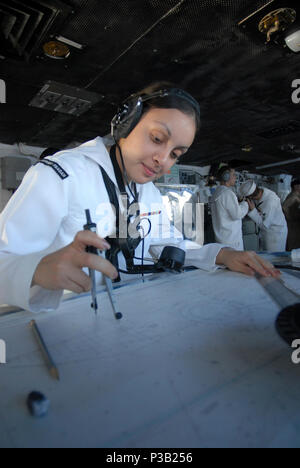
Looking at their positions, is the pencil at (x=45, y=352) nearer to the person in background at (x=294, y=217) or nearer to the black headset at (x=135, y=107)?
the black headset at (x=135, y=107)

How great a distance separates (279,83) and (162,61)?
1.14 meters

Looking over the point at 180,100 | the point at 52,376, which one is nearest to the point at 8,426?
the point at 52,376

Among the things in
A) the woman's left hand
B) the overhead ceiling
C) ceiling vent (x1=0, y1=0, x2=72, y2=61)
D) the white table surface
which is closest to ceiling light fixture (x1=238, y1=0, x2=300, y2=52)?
the overhead ceiling

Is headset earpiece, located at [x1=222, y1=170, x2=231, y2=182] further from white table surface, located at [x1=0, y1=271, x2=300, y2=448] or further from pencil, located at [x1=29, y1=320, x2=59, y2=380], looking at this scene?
pencil, located at [x1=29, y1=320, x2=59, y2=380]

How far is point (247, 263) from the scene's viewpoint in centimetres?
94

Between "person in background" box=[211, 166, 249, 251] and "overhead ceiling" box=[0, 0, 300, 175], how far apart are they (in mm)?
729

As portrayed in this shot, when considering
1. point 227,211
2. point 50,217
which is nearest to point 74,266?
point 50,217

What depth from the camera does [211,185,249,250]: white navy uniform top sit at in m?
3.17

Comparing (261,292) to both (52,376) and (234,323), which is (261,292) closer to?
(234,323)

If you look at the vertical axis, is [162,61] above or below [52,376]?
above

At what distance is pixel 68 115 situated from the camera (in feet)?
9.78

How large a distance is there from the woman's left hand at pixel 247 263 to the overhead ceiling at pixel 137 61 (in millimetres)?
1342

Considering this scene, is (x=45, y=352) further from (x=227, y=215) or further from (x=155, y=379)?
(x=227, y=215)

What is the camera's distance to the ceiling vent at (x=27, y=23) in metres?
1.41
